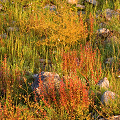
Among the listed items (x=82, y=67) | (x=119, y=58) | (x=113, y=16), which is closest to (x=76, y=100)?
(x=82, y=67)

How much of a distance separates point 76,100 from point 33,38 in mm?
3198

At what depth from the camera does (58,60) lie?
524cm

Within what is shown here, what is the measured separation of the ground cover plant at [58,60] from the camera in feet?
11.2

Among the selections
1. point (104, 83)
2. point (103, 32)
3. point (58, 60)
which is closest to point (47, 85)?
point (104, 83)

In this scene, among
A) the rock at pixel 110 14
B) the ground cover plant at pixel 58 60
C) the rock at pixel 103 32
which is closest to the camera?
the ground cover plant at pixel 58 60

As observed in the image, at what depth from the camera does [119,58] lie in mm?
5164

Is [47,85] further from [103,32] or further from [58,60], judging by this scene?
[103,32]

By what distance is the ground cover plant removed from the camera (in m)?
3.41

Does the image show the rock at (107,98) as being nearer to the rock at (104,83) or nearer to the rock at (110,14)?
the rock at (104,83)

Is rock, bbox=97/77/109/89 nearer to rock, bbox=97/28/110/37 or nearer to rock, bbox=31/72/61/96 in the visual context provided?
rock, bbox=31/72/61/96

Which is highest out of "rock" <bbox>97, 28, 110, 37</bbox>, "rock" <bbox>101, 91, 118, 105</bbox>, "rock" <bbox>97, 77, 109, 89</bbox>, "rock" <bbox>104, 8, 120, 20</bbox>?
"rock" <bbox>104, 8, 120, 20</bbox>

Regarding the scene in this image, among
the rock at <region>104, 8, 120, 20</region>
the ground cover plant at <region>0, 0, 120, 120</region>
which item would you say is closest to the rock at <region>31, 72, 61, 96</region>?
the ground cover plant at <region>0, 0, 120, 120</region>

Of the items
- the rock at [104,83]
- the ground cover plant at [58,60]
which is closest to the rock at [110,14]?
the ground cover plant at [58,60]

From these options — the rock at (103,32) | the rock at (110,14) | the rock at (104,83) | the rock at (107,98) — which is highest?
the rock at (110,14)
